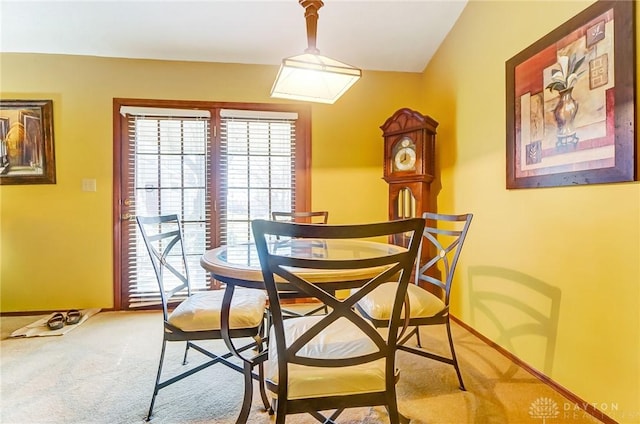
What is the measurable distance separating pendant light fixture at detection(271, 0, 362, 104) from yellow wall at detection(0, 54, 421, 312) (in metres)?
1.35

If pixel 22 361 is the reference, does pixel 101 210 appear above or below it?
above

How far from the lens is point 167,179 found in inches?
118

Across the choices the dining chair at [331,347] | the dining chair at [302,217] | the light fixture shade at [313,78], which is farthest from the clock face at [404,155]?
the dining chair at [331,347]

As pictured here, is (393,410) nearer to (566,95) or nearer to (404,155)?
(566,95)

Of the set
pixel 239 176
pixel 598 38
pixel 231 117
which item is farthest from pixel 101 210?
pixel 598 38

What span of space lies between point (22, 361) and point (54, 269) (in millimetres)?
1092

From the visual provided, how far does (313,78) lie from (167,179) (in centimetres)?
193

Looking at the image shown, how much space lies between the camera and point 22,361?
2.04 meters

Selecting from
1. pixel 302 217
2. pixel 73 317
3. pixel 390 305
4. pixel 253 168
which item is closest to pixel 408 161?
pixel 302 217

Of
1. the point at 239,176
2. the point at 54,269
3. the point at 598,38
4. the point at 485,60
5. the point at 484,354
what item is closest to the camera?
the point at 598,38

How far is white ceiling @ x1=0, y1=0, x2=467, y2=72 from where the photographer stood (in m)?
2.43

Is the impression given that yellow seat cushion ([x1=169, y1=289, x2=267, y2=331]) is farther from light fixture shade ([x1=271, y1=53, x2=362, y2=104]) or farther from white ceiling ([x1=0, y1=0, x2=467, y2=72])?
white ceiling ([x1=0, y1=0, x2=467, y2=72])

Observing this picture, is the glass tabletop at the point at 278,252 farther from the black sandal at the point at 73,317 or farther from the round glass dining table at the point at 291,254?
the black sandal at the point at 73,317

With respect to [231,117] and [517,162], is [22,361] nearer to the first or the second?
[231,117]
